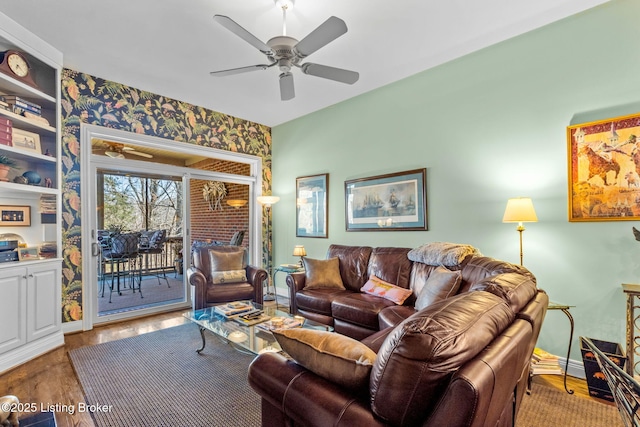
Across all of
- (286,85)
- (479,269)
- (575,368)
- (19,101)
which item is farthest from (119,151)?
(575,368)

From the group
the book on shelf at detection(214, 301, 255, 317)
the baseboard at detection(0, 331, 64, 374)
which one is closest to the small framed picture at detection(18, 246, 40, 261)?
the baseboard at detection(0, 331, 64, 374)

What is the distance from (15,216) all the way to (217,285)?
208cm

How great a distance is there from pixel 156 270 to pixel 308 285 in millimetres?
2596

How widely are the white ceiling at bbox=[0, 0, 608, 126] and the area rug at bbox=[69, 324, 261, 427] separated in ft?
9.62

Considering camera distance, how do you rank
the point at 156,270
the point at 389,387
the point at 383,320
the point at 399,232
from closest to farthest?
the point at 389,387
the point at 383,320
the point at 399,232
the point at 156,270

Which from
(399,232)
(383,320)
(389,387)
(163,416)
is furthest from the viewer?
(399,232)

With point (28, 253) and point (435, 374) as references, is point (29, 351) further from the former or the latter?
point (435, 374)

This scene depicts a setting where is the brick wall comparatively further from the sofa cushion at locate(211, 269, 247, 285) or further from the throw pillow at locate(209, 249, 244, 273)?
the sofa cushion at locate(211, 269, 247, 285)

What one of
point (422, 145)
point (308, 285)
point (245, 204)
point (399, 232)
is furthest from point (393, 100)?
point (245, 204)

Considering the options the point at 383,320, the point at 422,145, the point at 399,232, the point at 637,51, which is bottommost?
the point at 383,320

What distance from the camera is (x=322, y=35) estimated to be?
210cm

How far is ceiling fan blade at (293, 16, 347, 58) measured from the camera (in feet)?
6.48

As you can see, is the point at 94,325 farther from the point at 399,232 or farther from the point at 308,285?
the point at 399,232

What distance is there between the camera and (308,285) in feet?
11.8
